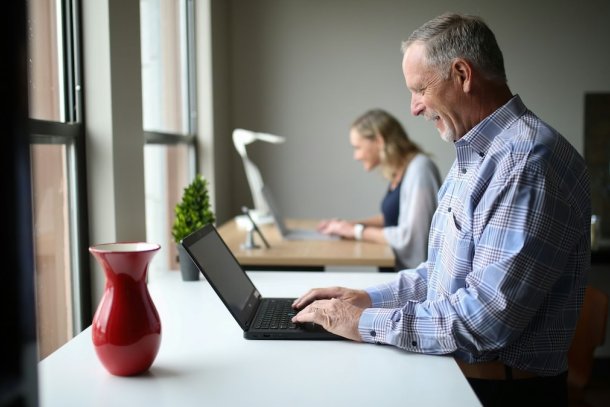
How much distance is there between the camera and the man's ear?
1407 millimetres

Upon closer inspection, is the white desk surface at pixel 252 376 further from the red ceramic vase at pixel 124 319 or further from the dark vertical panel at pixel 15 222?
the dark vertical panel at pixel 15 222

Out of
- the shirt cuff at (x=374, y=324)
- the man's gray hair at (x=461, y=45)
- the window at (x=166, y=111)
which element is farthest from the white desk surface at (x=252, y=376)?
the window at (x=166, y=111)

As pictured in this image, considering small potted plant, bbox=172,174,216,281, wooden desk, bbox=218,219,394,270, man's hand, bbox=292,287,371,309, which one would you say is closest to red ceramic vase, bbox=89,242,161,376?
man's hand, bbox=292,287,371,309

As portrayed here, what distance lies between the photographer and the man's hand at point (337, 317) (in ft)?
4.51

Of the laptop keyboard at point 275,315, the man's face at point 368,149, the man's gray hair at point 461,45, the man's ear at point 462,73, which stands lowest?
the laptop keyboard at point 275,315

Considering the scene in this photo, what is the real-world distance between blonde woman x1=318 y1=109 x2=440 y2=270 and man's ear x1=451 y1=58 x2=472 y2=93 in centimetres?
154

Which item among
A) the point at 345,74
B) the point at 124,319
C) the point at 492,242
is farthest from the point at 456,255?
the point at 345,74

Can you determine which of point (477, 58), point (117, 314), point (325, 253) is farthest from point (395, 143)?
point (117, 314)

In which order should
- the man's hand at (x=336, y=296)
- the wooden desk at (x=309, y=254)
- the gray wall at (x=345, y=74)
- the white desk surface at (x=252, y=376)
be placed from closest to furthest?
the white desk surface at (x=252, y=376) < the man's hand at (x=336, y=296) < the wooden desk at (x=309, y=254) < the gray wall at (x=345, y=74)

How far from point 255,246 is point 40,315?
47.7 inches

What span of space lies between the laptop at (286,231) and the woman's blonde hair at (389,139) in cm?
45

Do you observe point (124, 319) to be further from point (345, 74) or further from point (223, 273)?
point (345, 74)

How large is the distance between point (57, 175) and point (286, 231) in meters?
1.53

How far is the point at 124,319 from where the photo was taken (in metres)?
1.15
